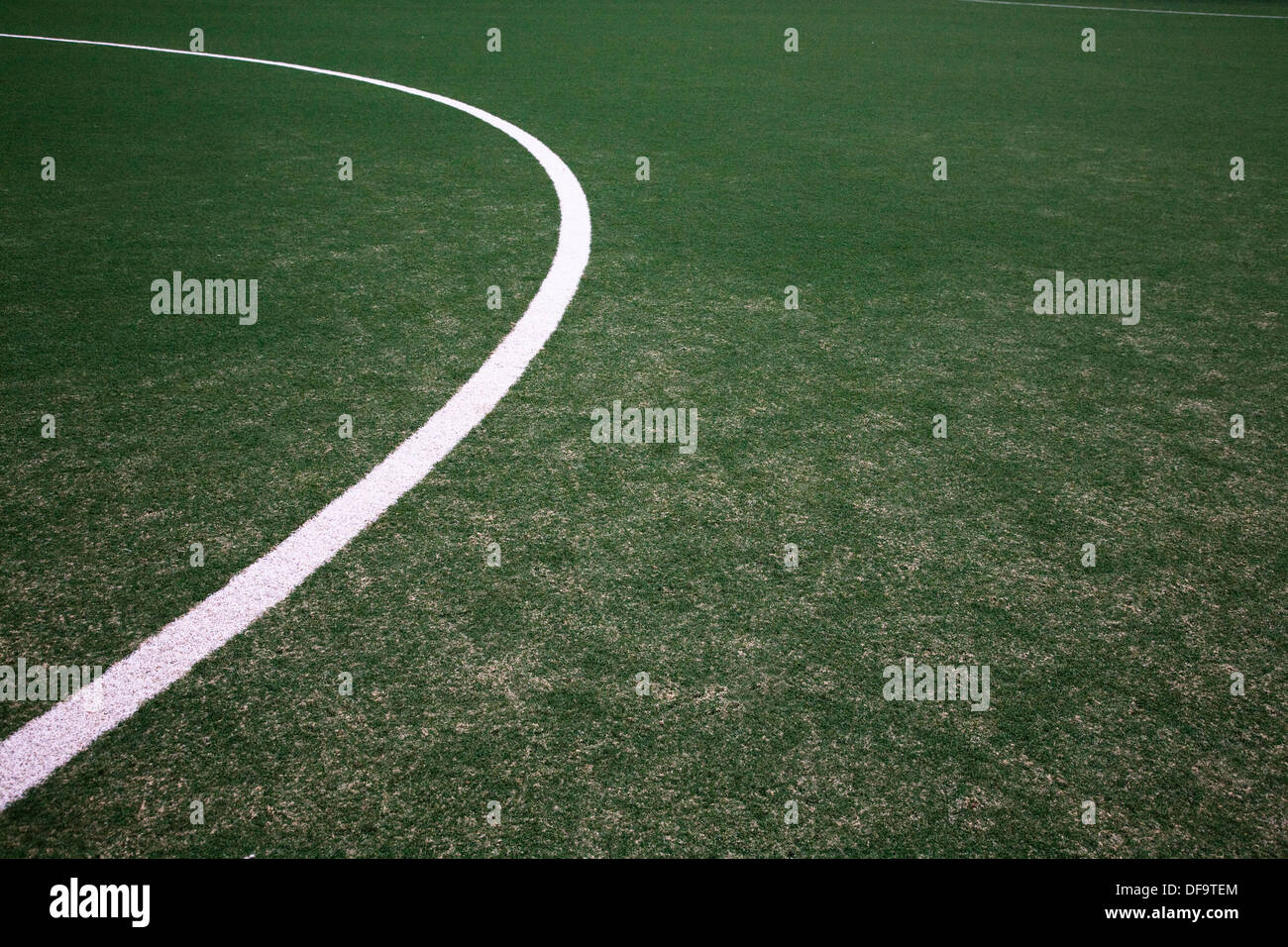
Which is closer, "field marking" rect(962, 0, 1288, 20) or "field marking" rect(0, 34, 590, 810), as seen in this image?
"field marking" rect(0, 34, 590, 810)

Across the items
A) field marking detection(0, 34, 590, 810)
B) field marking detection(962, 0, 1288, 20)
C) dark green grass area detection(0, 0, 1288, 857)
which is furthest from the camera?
field marking detection(962, 0, 1288, 20)

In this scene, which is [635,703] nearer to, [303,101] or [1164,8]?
[303,101]

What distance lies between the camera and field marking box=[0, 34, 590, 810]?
2.60 metres

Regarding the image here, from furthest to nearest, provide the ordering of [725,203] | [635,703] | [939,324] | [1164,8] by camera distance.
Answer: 1. [1164,8]
2. [725,203]
3. [939,324]
4. [635,703]

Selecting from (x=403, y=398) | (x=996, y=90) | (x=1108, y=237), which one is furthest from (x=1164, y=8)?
(x=403, y=398)

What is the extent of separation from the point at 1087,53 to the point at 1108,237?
32.6ft

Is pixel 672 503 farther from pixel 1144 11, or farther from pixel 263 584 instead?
pixel 1144 11

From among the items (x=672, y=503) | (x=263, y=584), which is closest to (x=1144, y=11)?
(x=672, y=503)

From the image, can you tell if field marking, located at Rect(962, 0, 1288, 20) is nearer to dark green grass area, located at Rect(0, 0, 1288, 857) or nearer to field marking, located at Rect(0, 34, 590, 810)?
dark green grass area, located at Rect(0, 0, 1288, 857)

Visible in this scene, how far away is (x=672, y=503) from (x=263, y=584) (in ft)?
5.02

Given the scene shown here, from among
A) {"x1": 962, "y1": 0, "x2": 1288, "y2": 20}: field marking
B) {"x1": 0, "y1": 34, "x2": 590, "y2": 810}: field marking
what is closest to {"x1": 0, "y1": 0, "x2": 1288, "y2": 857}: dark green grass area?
{"x1": 0, "y1": 34, "x2": 590, "y2": 810}: field marking

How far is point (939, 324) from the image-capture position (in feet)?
17.0

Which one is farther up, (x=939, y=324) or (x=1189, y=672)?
(x=939, y=324)

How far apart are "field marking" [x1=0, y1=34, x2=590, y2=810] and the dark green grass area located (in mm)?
71
